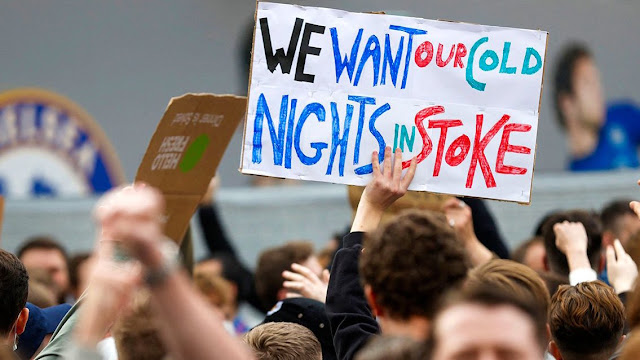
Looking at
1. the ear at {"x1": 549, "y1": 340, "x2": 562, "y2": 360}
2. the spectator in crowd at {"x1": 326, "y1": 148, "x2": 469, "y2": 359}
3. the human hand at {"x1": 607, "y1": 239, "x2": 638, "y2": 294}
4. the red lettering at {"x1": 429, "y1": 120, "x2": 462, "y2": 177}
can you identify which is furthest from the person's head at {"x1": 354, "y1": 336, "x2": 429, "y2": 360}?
the human hand at {"x1": 607, "y1": 239, "x2": 638, "y2": 294}

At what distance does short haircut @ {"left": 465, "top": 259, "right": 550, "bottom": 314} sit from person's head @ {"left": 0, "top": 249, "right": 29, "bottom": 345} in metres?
1.37

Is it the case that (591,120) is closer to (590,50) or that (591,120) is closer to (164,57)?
(590,50)

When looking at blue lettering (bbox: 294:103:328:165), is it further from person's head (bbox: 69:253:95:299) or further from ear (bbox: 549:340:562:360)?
person's head (bbox: 69:253:95:299)

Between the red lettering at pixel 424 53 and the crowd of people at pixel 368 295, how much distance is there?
1.16 feet

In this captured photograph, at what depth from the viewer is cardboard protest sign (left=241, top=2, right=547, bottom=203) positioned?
3904 mm

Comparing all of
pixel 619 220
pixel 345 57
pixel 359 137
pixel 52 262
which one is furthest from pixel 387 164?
pixel 52 262

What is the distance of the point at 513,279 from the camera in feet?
10.4

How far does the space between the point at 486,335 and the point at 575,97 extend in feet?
31.3

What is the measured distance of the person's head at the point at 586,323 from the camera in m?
3.35

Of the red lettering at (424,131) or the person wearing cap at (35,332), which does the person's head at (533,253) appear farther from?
the person wearing cap at (35,332)

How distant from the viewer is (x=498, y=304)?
2.08 meters

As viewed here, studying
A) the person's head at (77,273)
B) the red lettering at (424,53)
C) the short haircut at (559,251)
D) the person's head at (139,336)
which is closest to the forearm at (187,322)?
the person's head at (139,336)

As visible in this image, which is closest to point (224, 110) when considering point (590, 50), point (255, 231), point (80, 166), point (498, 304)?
point (498, 304)

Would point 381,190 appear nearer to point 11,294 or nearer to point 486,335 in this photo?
point 11,294
